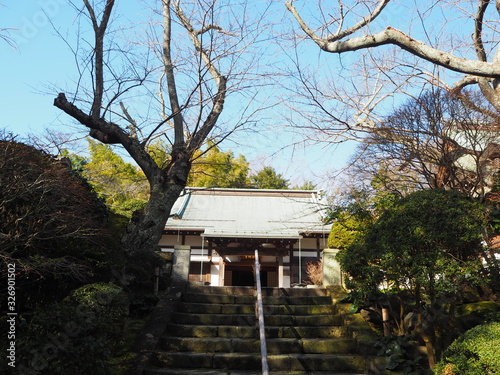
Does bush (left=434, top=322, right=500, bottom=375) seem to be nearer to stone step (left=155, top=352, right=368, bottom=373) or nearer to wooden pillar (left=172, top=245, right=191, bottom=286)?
stone step (left=155, top=352, right=368, bottom=373)

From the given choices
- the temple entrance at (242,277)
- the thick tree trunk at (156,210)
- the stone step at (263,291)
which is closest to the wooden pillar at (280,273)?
the temple entrance at (242,277)

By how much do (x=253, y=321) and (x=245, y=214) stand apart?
1209 cm

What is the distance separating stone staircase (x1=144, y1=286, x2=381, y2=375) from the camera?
5.33 metres

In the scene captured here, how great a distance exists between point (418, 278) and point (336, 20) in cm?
402

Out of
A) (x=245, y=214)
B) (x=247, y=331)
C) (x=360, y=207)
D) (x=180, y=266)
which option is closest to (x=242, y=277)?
(x=245, y=214)

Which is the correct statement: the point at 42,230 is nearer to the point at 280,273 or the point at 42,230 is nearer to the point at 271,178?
the point at 280,273

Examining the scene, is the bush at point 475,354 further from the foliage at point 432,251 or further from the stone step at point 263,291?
the stone step at point 263,291

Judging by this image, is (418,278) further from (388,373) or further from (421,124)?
(421,124)

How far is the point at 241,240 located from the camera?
15.3 m

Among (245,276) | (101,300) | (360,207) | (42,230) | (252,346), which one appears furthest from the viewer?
(245,276)

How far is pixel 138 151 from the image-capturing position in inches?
282

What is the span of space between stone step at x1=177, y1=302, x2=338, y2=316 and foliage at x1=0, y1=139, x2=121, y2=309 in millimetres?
1699

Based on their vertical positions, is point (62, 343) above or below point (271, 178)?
below

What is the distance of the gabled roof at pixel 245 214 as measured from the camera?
15039 millimetres
